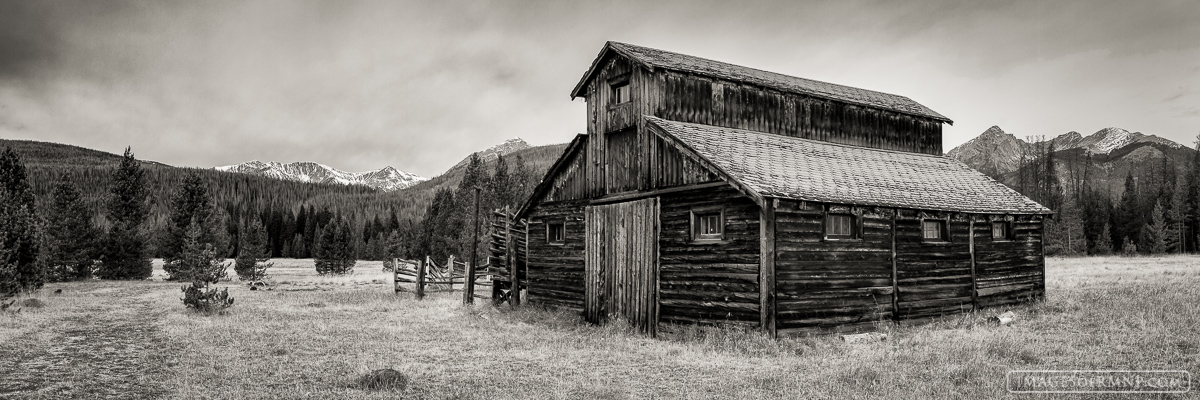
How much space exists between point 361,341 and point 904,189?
1496 cm

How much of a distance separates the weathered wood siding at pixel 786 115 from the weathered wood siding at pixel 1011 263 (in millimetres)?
3962

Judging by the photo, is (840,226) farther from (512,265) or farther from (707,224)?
(512,265)

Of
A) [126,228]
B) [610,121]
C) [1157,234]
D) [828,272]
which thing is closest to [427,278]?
[610,121]

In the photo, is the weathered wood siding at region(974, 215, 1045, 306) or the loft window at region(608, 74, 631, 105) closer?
the loft window at region(608, 74, 631, 105)

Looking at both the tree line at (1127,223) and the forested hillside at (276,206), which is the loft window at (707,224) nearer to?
the tree line at (1127,223)

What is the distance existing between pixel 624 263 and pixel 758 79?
6803mm

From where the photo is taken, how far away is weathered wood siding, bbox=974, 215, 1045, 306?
1966 cm

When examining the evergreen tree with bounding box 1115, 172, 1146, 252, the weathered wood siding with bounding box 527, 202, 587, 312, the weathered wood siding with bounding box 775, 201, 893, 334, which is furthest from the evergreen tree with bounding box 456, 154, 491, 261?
the evergreen tree with bounding box 1115, 172, 1146, 252

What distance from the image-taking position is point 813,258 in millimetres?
15641

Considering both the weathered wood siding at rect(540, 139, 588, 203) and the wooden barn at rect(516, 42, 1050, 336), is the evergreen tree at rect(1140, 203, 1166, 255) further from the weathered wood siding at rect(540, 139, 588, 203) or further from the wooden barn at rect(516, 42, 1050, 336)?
the weathered wood siding at rect(540, 139, 588, 203)

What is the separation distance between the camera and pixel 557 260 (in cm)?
2161

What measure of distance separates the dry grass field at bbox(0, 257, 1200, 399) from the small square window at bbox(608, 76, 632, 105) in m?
6.57

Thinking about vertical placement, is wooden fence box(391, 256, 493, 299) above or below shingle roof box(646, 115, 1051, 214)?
below

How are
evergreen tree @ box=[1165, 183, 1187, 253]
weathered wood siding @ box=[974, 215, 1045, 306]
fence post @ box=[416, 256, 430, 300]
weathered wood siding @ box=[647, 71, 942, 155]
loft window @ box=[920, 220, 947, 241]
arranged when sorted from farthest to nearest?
evergreen tree @ box=[1165, 183, 1187, 253]
fence post @ box=[416, 256, 430, 300]
weathered wood siding @ box=[974, 215, 1045, 306]
loft window @ box=[920, 220, 947, 241]
weathered wood siding @ box=[647, 71, 942, 155]
